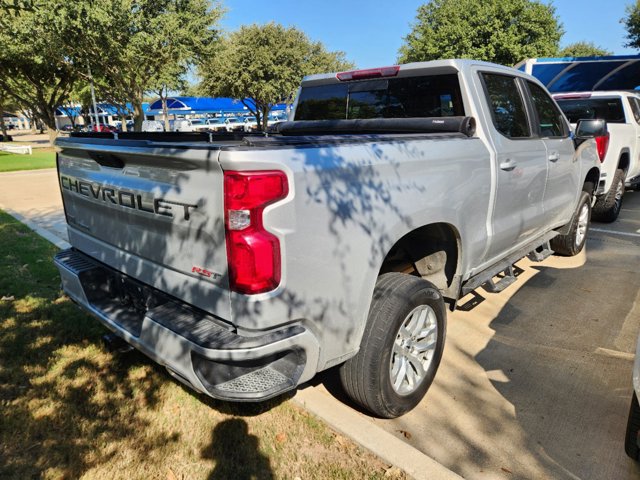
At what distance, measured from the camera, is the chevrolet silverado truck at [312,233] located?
1.92m

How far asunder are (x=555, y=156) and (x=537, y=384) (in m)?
2.08

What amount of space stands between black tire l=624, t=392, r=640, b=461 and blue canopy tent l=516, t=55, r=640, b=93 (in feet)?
45.7

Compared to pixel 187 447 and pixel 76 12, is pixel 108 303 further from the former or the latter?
pixel 76 12

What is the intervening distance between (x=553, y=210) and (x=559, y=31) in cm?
3229

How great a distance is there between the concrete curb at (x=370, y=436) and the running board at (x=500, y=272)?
3.80ft

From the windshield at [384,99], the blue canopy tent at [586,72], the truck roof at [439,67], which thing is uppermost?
the blue canopy tent at [586,72]

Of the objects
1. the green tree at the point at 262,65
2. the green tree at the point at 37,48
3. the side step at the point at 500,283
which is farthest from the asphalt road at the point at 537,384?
the green tree at the point at 262,65

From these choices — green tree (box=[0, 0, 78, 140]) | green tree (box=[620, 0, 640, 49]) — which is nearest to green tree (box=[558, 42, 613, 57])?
green tree (box=[620, 0, 640, 49])

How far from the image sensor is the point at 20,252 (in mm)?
5598

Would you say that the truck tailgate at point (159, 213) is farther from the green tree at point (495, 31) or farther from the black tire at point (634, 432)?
the green tree at point (495, 31)

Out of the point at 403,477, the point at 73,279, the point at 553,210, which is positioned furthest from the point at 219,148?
the point at 553,210

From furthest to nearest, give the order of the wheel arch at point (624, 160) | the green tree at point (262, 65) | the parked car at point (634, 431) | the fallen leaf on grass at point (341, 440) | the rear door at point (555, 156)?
the green tree at point (262, 65), the wheel arch at point (624, 160), the rear door at point (555, 156), the fallen leaf on grass at point (341, 440), the parked car at point (634, 431)

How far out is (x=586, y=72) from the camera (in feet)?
49.1

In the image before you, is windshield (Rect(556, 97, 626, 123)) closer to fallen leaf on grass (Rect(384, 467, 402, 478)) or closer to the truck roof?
the truck roof
